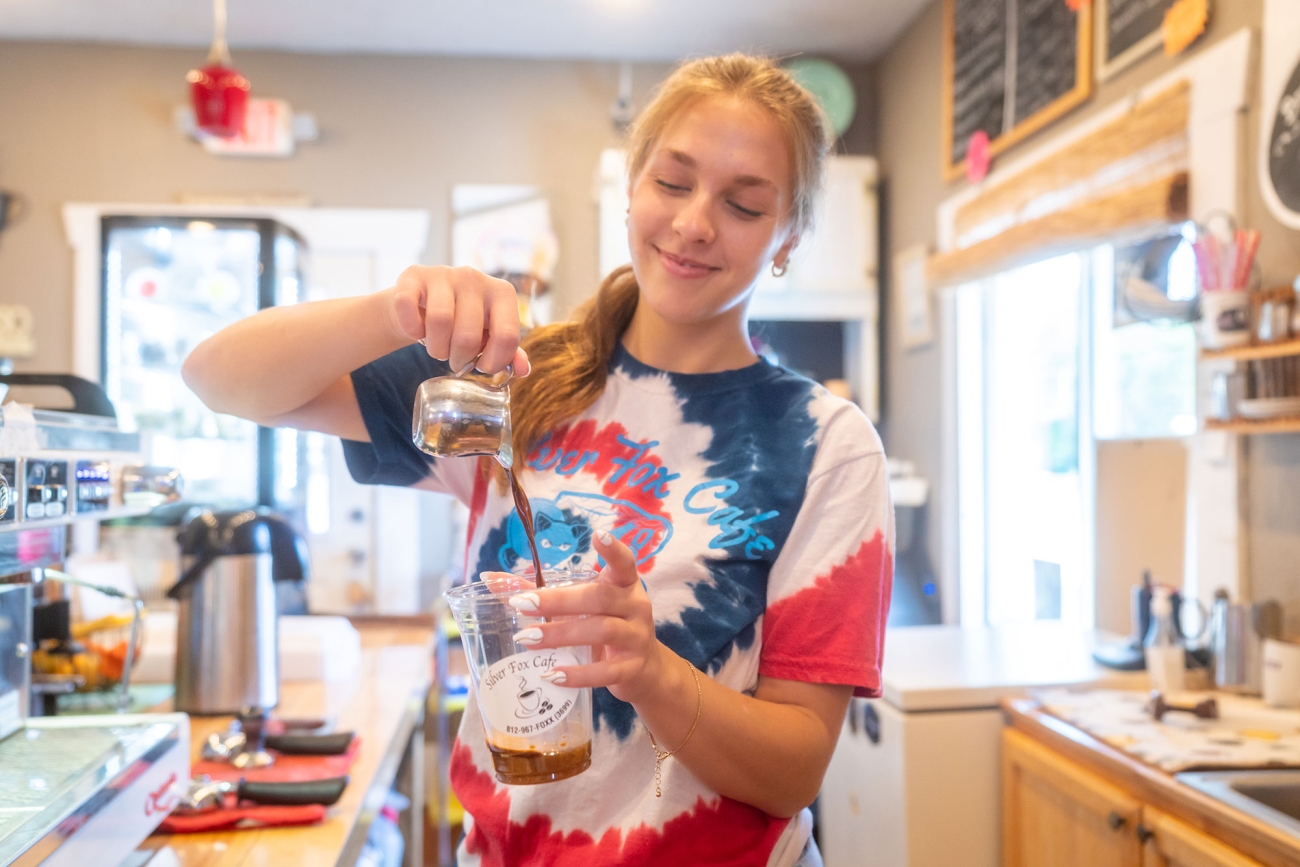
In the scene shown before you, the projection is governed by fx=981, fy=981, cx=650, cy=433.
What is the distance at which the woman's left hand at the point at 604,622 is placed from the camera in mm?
700

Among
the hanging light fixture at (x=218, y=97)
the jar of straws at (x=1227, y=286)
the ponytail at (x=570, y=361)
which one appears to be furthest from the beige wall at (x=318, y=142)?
the ponytail at (x=570, y=361)

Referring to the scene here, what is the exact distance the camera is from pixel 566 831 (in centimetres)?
94

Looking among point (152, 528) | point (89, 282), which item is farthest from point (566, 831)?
point (89, 282)

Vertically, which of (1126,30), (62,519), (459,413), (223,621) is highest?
(1126,30)

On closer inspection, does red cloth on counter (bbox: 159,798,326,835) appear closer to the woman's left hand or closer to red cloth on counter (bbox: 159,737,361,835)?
red cloth on counter (bbox: 159,737,361,835)

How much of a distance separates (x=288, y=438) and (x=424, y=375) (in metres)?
3.08

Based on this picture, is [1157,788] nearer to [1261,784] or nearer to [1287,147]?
[1261,784]

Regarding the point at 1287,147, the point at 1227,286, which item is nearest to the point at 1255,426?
the point at 1227,286

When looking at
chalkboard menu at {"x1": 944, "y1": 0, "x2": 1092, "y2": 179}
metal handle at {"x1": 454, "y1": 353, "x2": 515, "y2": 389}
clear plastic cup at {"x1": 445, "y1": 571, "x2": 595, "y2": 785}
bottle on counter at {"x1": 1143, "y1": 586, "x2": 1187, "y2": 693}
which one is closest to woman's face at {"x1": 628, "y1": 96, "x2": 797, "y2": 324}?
metal handle at {"x1": 454, "y1": 353, "x2": 515, "y2": 389}

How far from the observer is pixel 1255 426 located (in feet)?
6.14

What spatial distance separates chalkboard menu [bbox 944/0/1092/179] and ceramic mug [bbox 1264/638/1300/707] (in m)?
1.59

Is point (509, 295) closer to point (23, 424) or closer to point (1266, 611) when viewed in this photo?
point (23, 424)

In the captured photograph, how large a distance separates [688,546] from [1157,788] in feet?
3.32

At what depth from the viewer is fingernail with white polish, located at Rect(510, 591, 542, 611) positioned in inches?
27.6
